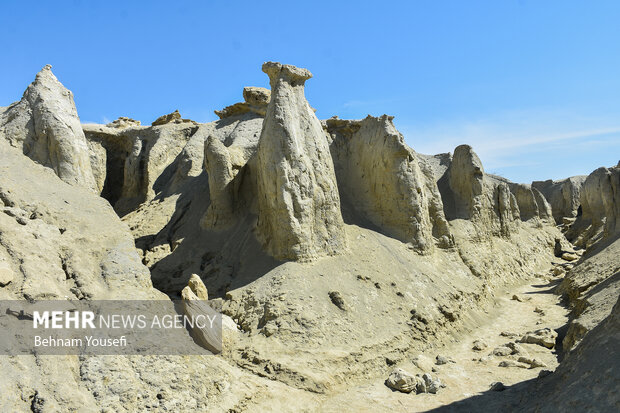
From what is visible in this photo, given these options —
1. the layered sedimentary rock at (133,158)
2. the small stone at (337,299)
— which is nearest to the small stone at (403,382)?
the small stone at (337,299)

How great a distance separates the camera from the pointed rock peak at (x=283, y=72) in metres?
13.3

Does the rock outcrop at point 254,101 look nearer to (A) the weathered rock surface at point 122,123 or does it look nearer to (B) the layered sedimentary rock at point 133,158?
(B) the layered sedimentary rock at point 133,158

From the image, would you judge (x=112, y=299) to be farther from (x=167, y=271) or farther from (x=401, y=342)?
(x=401, y=342)

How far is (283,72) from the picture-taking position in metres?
13.3

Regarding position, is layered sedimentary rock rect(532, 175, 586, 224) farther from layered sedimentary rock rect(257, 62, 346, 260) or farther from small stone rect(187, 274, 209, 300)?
small stone rect(187, 274, 209, 300)

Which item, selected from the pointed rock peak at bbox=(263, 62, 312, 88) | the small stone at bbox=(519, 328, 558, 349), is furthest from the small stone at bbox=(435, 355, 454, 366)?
the pointed rock peak at bbox=(263, 62, 312, 88)

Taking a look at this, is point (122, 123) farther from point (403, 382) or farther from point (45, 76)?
point (403, 382)

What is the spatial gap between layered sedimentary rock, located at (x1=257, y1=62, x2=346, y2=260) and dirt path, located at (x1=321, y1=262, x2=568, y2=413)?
3.61 metres

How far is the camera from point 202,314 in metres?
9.52

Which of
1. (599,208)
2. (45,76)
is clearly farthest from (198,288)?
(599,208)

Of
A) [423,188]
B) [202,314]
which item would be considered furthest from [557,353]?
[202,314]

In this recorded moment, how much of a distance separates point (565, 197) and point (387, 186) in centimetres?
3185

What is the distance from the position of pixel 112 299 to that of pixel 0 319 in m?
1.70

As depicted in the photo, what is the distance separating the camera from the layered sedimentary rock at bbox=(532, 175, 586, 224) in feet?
132
